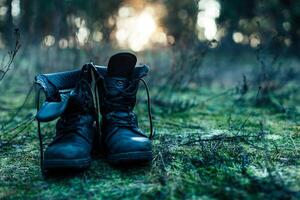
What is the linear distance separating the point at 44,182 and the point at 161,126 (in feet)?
4.34

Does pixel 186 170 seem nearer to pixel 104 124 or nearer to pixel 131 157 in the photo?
pixel 131 157

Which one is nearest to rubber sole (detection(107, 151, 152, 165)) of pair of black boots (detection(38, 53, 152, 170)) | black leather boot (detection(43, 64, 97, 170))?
pair of black boots (detection(38, 53, 152, 170))

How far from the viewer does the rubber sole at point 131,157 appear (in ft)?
5.95

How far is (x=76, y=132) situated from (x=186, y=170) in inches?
21.7

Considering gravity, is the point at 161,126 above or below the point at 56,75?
below

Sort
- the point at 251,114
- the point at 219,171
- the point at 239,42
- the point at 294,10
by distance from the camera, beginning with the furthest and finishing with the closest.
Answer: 1. the point at 239,42
2. the point at 294,10
3. the point at 251,114
4. the point at 219,171

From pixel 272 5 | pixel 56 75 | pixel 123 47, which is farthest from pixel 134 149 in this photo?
pixel 272 5

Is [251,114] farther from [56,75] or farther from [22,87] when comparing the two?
[22,87]

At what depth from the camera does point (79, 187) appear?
168cm

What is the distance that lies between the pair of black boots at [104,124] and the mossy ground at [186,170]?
9cm

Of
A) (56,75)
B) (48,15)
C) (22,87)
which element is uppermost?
(48,15)

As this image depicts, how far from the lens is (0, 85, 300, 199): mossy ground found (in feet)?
5.22

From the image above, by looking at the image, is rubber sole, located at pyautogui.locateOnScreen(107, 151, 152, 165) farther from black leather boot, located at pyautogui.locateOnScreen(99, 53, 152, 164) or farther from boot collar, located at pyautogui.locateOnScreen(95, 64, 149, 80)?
boot collar, located at pyautogui.locateOnScreen(95, 64, 149, 80)

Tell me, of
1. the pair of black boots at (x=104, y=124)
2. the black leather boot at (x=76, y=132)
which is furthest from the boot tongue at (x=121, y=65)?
the black leather boot at (x=76, y=132)
